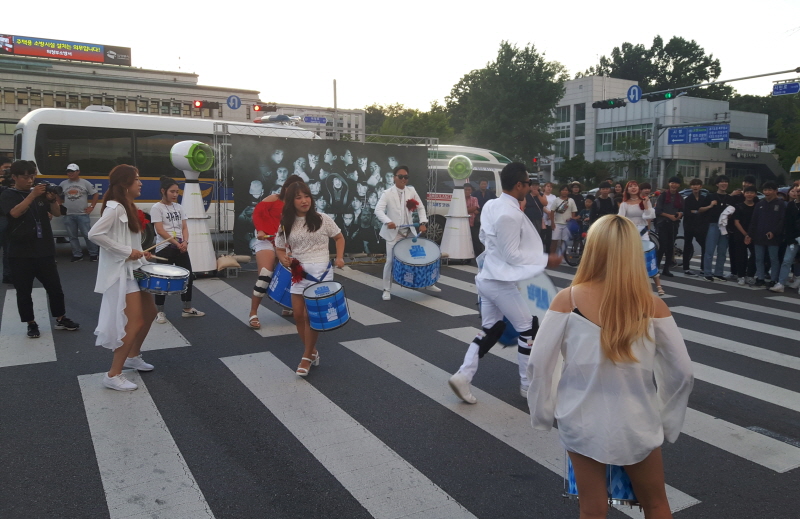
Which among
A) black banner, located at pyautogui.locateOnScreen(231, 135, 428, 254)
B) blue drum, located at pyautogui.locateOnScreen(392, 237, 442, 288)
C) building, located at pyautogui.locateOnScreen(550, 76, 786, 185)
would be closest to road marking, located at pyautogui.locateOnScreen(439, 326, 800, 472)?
blue drum, located at pyautogui.locateOnScreen(392, 237, 442, 288)

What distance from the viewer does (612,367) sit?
246 cm

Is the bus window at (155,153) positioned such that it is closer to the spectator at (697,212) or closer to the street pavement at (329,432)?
the street pavement at (329,432)

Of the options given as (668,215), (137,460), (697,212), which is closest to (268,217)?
(137,460)

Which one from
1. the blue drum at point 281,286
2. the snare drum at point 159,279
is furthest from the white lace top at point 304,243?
the blue drum at point 281,286

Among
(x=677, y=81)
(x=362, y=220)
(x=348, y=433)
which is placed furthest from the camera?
(x=677, y=81)

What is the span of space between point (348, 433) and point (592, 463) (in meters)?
2.57

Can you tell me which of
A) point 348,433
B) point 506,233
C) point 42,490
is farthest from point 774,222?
point 42,490

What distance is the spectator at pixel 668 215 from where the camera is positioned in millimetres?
12930

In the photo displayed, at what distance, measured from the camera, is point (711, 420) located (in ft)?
17.1

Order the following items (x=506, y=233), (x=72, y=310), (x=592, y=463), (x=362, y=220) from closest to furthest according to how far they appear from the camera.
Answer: (x=592, y=463)
(x=506, y=233)
(x=72, y=310)
(x=362, y=220)

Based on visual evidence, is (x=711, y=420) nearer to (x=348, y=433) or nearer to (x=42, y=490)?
(x=348, y=433)

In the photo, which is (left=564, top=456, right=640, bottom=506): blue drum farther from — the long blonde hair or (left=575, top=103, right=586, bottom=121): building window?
(left=575, top=103, right=586, bottom=121): building window

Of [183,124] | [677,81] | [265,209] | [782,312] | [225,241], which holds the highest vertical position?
[677,81]

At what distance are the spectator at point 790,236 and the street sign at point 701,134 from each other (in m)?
29.0
